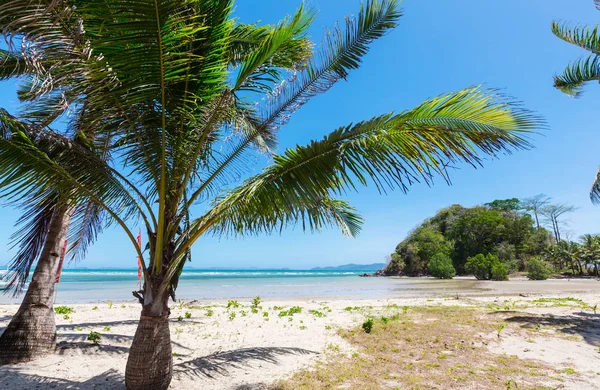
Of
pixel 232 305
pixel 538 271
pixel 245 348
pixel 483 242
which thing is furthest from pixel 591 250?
pixel 245 348

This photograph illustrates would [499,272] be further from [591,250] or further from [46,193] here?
[46,193]

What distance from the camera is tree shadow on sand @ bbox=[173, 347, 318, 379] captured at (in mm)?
4102

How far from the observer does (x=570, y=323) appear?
6.56 metres

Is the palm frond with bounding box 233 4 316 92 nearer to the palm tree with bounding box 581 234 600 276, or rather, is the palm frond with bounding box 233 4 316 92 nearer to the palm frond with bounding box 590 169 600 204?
the palm frond with bounding box 590 169 600 204

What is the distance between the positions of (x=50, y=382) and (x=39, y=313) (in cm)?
127

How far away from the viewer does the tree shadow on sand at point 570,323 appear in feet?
18.6

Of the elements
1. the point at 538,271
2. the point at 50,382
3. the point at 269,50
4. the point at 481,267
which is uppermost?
the point at 269,50

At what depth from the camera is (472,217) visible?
44.8 metres

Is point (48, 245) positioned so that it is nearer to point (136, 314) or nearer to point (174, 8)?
point (174, 8)

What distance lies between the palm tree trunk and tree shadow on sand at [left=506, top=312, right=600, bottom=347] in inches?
245

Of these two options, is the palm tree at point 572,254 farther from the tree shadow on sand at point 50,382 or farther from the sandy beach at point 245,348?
the tree shadow on sand at point 50,382

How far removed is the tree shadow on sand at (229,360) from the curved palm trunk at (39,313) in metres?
1.91

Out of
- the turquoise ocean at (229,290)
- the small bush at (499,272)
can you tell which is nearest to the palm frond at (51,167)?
the turquoise ocean at (229,290)

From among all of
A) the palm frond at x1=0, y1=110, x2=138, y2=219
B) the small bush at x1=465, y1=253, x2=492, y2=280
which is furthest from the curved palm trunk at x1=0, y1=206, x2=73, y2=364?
the small bush at x1=465, y1=253, x2=492, y2=280
